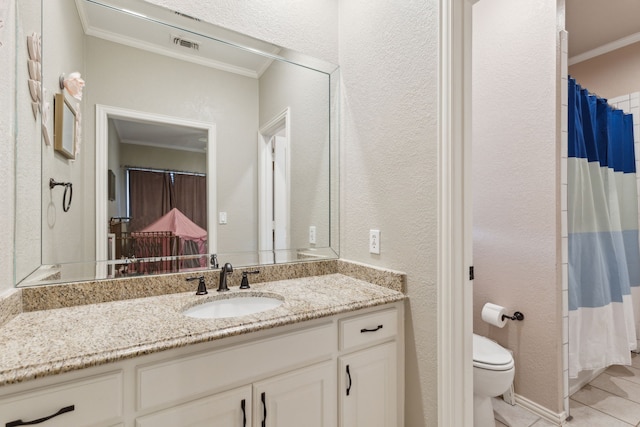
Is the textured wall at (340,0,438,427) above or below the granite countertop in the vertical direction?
above

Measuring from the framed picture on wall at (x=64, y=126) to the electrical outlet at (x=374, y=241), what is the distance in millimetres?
1350

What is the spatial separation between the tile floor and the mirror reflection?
1457mm

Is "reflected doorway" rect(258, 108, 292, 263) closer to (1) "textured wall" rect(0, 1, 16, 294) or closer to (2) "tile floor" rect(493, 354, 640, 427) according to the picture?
(1) "textured wall" rect(0, 1, 16, 294)

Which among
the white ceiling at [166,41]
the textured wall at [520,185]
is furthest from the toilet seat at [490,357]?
the white ceiling at [166,41]

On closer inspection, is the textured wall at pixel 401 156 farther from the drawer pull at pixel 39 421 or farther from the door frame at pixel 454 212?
the drawer pull at pixel 39 421

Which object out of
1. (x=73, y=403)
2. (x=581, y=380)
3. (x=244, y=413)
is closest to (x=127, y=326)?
(x=73, y=403)

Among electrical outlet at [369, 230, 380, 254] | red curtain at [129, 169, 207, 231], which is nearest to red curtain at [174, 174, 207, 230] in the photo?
red curtain at [129, 169, 207, 231]

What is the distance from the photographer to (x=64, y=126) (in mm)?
1210

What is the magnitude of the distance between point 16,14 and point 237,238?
1.15 m

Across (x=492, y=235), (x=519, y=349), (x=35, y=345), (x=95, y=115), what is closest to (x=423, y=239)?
(x=492, y=235)

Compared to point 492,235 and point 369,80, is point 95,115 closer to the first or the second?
point 369,80

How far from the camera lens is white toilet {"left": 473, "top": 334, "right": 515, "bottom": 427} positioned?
5.15ft

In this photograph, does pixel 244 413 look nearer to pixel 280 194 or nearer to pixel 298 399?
pixel 298 399

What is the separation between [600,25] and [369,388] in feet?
11.3
